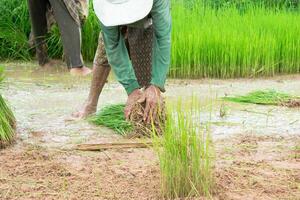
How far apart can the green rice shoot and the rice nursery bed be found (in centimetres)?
183

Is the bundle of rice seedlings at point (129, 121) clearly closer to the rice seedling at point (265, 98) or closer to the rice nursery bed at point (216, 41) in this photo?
the rice seedling at point (265, 98)

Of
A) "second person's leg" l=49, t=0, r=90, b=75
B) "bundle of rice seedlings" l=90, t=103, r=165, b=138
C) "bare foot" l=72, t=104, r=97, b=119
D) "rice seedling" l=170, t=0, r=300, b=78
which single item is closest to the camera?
"second person's leg" l=49, t=0, r=90, b=75

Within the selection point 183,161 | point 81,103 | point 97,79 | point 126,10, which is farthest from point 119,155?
point 81,103

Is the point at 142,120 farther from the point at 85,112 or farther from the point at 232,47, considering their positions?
the point at 232,47

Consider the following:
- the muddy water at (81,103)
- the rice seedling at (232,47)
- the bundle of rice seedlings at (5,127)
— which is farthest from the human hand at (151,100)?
the rice seedling at (232,47)

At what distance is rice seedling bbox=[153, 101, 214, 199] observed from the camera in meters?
2.75

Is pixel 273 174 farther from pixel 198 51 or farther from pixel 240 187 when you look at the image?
pixel 198 51

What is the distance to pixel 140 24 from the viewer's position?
359 centimetres

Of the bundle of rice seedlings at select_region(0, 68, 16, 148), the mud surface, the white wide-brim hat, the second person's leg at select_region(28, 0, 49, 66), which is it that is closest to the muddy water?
the mud surface

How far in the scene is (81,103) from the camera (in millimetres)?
5121

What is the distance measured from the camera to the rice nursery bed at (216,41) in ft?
20.3

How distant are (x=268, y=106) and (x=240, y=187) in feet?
6.78

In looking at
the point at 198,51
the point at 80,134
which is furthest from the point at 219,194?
the point at 198,51

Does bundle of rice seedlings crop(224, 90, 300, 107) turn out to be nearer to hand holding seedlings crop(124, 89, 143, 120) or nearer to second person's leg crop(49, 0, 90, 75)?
hand holding seedlings crop(124, 89, 143, 120)
